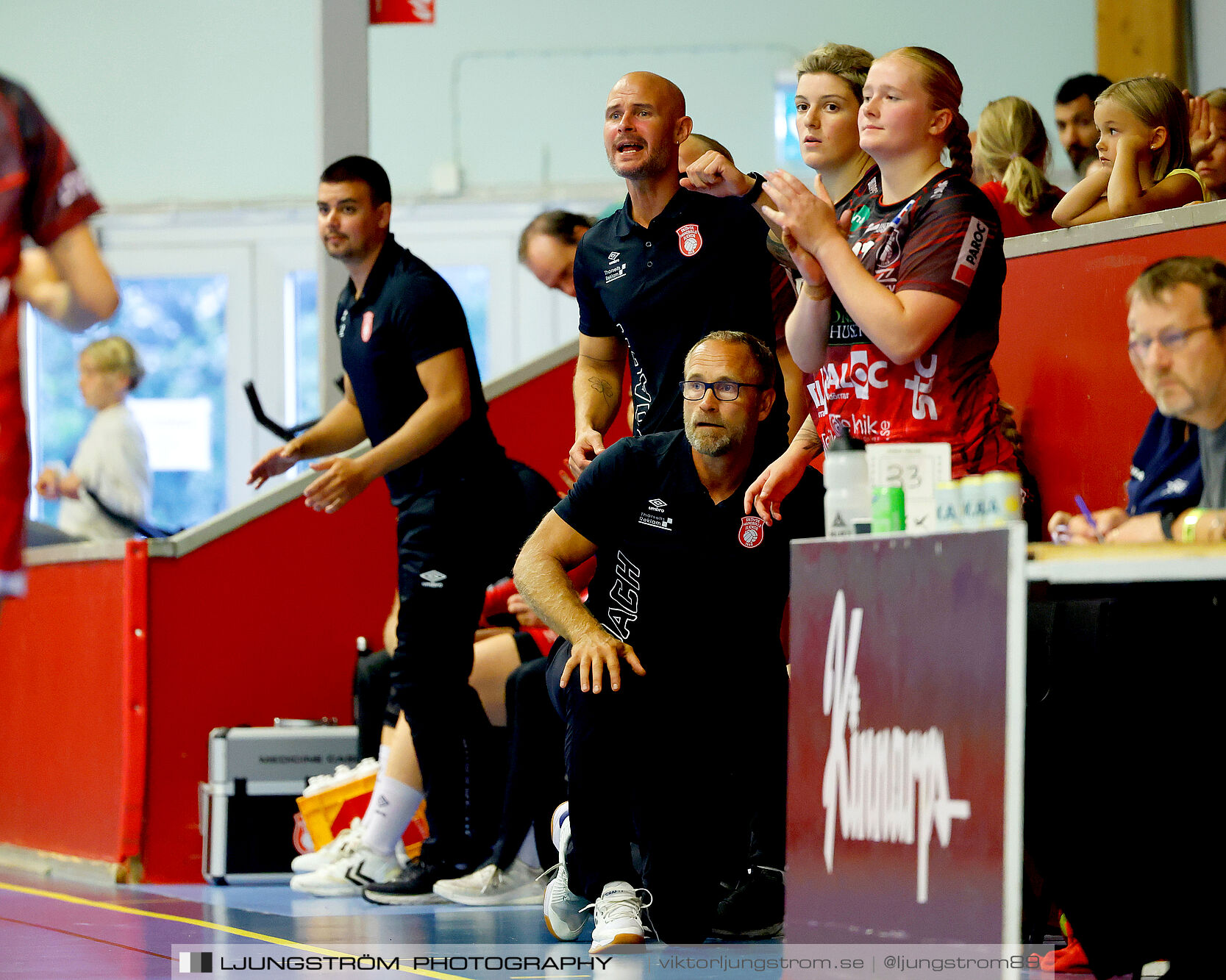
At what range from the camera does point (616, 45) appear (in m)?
9.90

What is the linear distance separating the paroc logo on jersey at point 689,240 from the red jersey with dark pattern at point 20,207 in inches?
64.4

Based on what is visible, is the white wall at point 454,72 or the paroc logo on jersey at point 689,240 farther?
the white wall at point 454,72

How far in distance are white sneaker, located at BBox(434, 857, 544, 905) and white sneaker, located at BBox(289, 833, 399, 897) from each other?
251 mm

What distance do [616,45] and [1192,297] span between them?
26.4ft

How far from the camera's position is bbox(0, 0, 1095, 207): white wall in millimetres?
9648

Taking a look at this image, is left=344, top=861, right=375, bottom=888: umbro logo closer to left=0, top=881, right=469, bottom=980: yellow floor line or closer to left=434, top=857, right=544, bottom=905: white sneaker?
left=434, top=857, right=544, bottom=905: white sneaker

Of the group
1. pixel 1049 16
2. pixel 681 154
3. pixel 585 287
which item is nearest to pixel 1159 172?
pixel 681 154

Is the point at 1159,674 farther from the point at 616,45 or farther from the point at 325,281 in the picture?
the point at 616,45

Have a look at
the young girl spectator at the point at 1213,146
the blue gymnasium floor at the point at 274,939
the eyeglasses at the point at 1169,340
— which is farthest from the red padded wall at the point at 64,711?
the eyeglasses at the point at 1169,340

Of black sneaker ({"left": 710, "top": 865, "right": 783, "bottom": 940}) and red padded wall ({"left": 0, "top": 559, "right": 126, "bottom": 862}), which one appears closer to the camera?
black sneaker ({"left": 710, "top": 865, "right": 783, "bottom": 940})

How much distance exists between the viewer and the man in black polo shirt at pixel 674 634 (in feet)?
11.0

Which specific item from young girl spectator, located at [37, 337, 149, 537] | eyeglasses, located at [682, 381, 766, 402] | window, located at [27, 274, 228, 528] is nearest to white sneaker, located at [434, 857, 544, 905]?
eyeglasses, located at [682, 381, 766, 402]

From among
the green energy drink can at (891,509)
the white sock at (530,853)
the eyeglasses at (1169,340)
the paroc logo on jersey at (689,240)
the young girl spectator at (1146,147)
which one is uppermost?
the young girl spectator at (1146,147)

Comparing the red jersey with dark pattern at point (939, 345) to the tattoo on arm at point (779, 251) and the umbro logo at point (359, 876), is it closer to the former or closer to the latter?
the tattoo on arm at point (779, 251)
